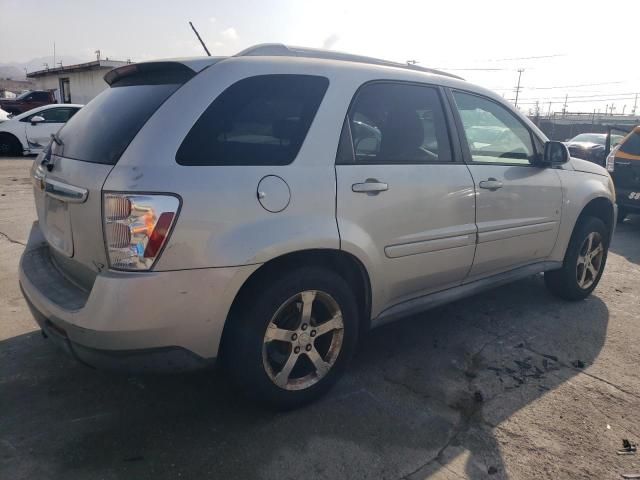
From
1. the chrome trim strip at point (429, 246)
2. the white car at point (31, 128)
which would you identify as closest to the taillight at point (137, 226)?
the chrome trim strip at point (429, 246)

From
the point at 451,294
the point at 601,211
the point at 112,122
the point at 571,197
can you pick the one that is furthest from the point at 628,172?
the point at 112,122

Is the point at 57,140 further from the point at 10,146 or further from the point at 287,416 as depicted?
the point at 10,146

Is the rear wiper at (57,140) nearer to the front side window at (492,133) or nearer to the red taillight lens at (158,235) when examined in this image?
the red taillight lens at (158,235)

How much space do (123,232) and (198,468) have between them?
1.11 meters

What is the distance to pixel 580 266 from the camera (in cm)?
456

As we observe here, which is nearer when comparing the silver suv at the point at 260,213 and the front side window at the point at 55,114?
the silver suv at the point at 260,213

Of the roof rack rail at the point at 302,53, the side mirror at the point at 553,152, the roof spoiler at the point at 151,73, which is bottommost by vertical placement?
the side mirror at the point at 553,152

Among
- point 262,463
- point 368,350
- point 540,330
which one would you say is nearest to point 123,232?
point 262,463

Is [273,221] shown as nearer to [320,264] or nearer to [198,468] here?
[320,264]

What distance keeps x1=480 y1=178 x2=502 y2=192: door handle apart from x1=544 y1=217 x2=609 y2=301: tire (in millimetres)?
1337

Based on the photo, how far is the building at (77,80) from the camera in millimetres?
28734

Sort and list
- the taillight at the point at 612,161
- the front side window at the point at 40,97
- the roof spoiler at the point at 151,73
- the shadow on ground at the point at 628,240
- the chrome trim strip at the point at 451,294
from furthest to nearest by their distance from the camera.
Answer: the front side window at the point at 40,97 < the taillight at the point at 612,161 < the shadow on ground at the point at 628,240 < the chrome trim strip at the point at 451,294 < the roof spoiler at the point at 151,73

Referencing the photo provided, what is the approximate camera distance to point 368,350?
3.53 m

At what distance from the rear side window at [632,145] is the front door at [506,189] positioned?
184 inches
